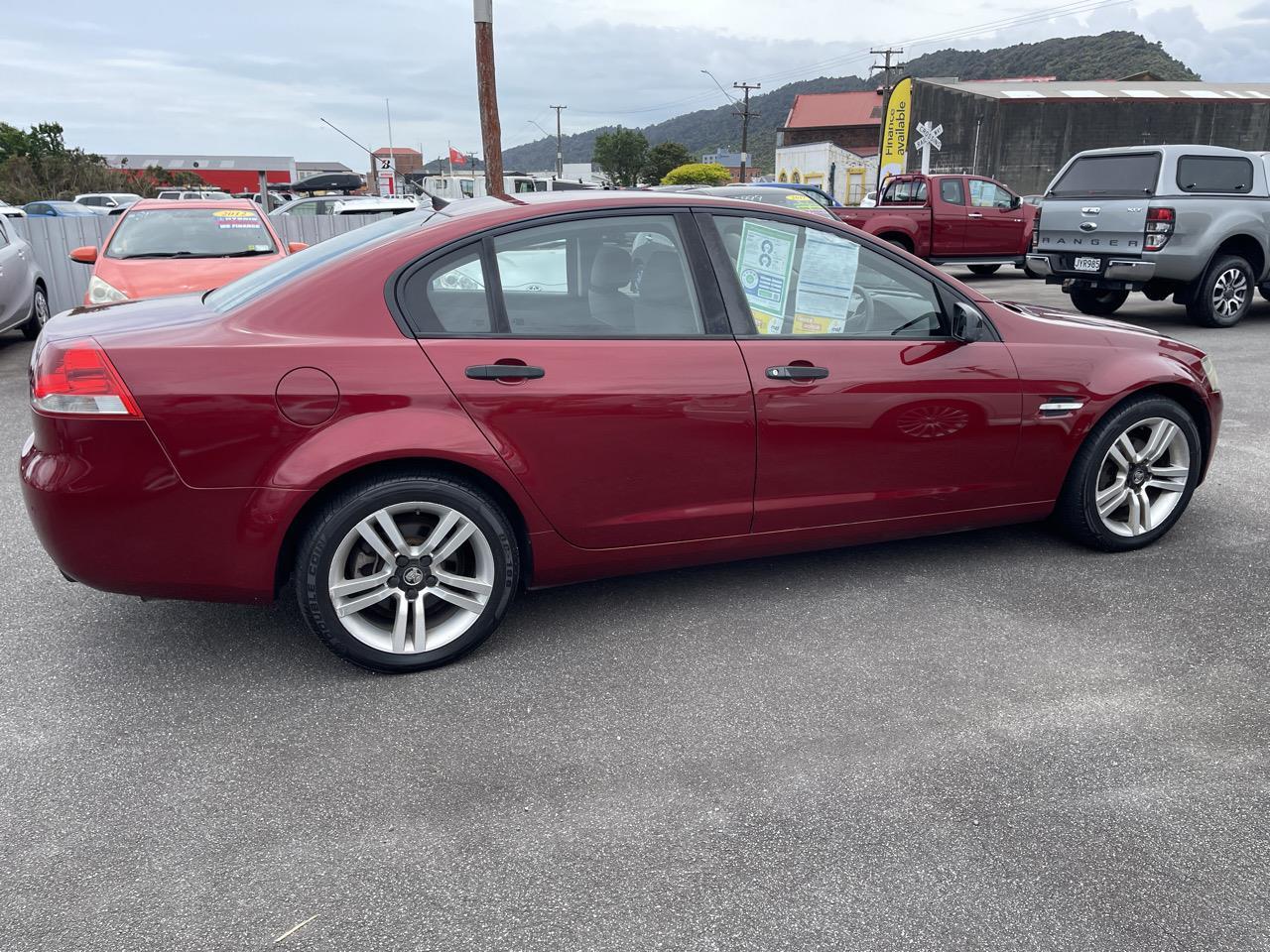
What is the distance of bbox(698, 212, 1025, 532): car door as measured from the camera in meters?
Result: 3.48

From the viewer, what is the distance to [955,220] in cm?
1642

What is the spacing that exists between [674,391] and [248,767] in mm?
1751

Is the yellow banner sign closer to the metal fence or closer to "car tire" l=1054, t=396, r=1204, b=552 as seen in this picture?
the metal fence

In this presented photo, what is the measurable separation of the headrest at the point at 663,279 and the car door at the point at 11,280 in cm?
837

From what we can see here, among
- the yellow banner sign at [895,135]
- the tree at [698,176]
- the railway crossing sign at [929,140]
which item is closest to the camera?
the yellow banner sign at [895,135]

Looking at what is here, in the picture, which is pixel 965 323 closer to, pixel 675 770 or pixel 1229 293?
pixel 675 770

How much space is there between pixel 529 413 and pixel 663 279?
73 centimetres

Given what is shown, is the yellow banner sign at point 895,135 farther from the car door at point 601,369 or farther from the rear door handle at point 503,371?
the rear door handle at point 503,371

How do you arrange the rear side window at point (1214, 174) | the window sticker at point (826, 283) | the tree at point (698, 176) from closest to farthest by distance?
the window sticker at point (826, 283)
the rear side window at point (1214, 174)
the tree at point (698, 176)

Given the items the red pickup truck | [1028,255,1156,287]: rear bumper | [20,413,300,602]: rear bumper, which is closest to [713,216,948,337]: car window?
[20,413,300,602]: rear bumper

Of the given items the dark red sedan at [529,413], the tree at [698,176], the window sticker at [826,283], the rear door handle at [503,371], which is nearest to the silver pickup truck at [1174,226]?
the dark red sedan at [529,413]

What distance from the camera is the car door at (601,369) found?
10.3ft

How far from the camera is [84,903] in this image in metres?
2.18

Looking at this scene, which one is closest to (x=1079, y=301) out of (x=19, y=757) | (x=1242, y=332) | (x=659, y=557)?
(x=1242, y=332)
